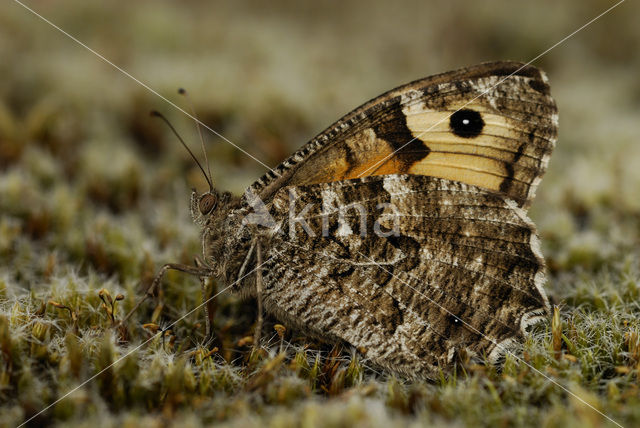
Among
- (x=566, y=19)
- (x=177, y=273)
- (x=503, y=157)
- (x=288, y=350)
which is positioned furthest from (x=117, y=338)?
(x=566, y=19)

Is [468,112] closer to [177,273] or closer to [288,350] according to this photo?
[288,350]

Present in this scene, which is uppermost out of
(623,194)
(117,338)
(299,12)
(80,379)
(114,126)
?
(299,12)

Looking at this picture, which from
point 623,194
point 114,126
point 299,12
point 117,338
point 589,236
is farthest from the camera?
point 299,12

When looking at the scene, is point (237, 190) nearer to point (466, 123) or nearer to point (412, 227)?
point (412, 227)

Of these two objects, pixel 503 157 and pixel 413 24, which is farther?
pixel 413 24

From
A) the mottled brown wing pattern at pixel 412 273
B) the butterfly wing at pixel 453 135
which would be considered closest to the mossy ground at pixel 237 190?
the mottled brown wing pattern at pixel 412 273
